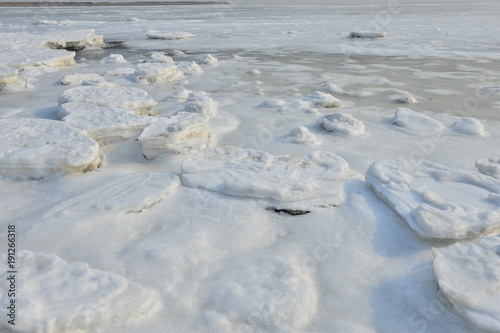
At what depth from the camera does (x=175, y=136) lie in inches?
101

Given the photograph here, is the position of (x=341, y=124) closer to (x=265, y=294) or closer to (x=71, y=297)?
(x=265, y=294)

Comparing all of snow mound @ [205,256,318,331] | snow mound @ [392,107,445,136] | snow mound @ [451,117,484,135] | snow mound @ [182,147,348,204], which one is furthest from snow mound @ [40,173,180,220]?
snow mound @ [451,117,484,135]

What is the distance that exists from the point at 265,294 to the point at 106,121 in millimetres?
2139

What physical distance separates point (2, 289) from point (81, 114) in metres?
2.10

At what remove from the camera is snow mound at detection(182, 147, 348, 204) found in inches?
75.9

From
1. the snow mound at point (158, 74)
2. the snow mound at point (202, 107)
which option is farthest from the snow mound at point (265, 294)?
the snow mound at point (158, 74)

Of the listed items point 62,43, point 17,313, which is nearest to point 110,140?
point 17,313

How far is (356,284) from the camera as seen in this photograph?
141cm

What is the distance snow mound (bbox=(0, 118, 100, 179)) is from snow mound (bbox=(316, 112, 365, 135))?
5.60ft

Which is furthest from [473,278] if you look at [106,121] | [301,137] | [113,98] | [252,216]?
[113,98]

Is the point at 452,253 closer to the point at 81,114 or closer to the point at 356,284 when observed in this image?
the point at 356,284

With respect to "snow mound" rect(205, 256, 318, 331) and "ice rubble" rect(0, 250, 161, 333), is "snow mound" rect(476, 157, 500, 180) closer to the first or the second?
"snow mound" rect(205, 256, 318, 331)

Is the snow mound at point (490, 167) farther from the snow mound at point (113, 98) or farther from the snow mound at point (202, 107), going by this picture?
the snow mound at point (113, 98)

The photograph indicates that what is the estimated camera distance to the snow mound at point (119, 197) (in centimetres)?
183
